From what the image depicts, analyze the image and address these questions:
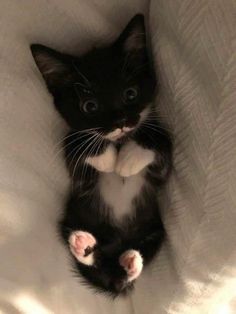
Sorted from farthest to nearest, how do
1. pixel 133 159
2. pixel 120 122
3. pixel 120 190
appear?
1. pixel 120 190
2. pixel 133 159
3. pixel 120 122

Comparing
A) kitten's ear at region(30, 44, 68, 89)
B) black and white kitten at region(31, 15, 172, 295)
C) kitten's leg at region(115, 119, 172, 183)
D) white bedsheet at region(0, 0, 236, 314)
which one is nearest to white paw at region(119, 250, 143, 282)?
black and white kitten at region(31, 15, 172, 295)

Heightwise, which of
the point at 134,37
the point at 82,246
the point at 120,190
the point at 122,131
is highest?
the point at 134,37

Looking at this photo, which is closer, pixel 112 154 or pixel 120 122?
pixel 120 122

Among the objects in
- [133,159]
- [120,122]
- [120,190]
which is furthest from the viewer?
[120,190]

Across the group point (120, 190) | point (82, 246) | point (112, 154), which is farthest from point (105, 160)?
point (82, 246)

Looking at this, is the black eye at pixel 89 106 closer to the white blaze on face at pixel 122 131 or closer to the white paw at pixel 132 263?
the white blaze on face at pixel 122 131

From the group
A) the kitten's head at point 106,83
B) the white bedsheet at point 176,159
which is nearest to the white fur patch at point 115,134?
the kitten's head at point 106,83

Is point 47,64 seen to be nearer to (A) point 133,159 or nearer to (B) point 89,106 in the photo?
(B) point 89,106

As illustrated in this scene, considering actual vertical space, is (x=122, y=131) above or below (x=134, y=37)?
below
